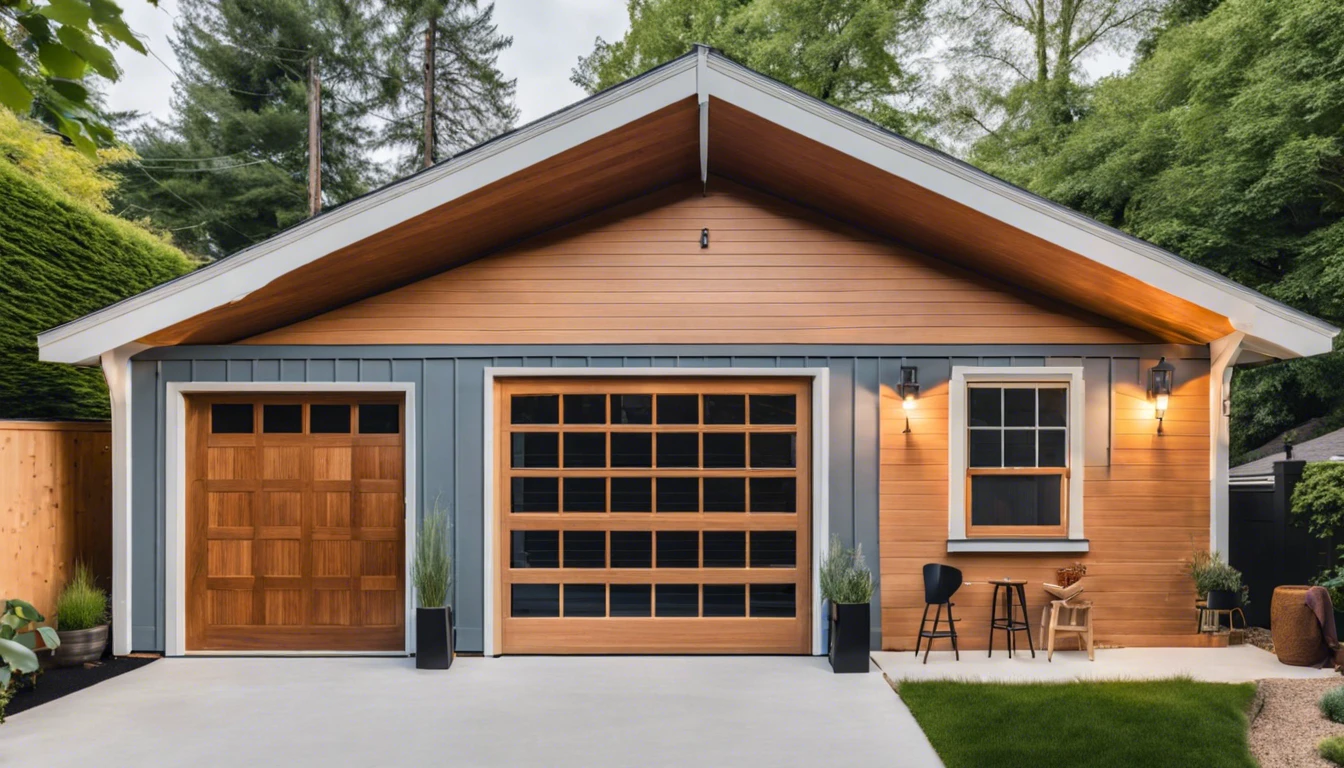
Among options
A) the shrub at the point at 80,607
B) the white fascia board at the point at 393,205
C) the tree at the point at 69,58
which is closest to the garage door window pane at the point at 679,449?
the white fascia board at the point at 393,205

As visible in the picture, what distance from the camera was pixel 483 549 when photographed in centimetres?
645

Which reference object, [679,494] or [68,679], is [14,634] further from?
[679,494]

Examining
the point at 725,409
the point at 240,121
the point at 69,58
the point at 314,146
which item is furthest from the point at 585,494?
the point at 240,121

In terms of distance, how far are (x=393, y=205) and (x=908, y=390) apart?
3.89m

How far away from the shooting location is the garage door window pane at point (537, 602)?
258 inches

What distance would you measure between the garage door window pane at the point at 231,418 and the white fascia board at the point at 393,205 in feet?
3.14

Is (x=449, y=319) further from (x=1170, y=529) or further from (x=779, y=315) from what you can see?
(x=1170, y=529)

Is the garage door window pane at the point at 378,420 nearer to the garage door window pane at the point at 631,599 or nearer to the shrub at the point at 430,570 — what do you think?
the shrub at the point at 430,570

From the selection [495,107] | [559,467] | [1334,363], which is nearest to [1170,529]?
[559,467]

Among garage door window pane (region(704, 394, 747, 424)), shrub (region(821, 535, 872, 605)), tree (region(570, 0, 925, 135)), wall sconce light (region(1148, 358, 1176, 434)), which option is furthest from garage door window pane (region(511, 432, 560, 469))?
tree (region(570, 0, 925, 135))

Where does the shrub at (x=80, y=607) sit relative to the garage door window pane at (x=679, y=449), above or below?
below

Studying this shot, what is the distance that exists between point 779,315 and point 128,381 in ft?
16.2

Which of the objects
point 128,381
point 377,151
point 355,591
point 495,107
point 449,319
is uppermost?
point 495,107

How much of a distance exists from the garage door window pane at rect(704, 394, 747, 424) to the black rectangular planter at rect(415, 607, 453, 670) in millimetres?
2421
